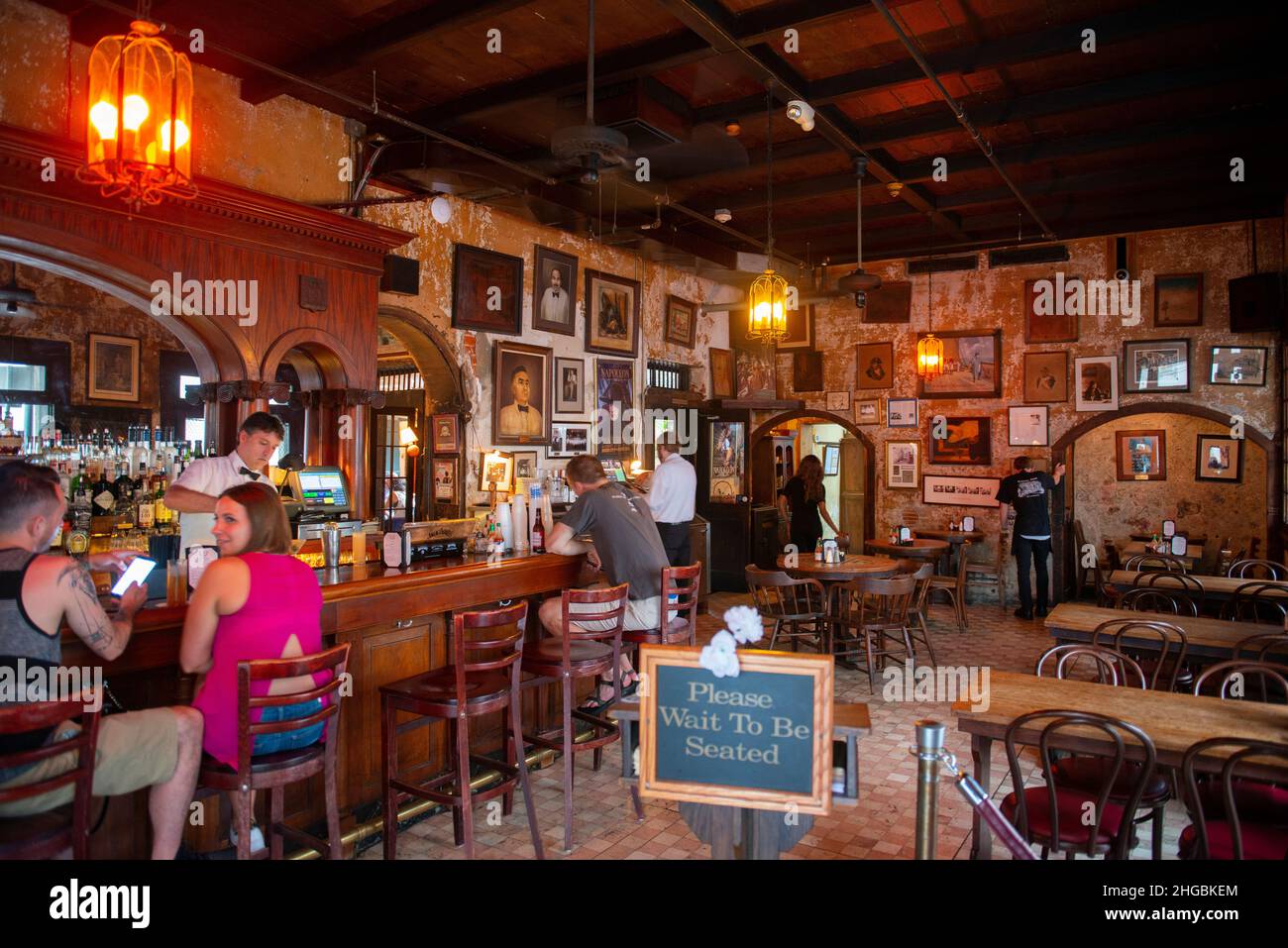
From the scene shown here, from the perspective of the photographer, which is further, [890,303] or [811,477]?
[890,303]

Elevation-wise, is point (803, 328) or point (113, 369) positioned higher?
point (803, 328)

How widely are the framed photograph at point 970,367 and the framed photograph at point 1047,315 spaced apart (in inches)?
16.1

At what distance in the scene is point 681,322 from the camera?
419 inches

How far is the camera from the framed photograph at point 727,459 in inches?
442

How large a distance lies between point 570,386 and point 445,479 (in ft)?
5.97

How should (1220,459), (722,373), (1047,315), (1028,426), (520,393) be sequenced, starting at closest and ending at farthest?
(520,393)
(1220,459)
(1047,315)
(1028,426)
(722,373)

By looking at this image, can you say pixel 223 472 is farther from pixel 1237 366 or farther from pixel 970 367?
pixel 1237 366

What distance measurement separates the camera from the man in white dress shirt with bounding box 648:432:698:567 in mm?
8398

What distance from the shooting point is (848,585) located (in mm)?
7152

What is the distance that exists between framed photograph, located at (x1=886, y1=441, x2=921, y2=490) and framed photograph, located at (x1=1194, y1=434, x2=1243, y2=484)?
324 cm

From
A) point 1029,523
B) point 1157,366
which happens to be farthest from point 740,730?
point 1157,366

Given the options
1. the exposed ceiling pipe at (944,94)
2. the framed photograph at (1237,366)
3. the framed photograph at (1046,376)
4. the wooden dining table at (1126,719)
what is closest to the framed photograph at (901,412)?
the framed photograph at (1046,376)

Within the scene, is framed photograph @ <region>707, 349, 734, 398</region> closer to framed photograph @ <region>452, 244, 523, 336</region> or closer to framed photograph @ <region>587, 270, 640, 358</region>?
framed photograph @ <region>587, 270, 640, 358</region>

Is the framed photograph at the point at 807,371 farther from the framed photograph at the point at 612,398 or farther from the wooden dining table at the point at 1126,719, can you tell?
the wooden dining table at the point at 1126,719
